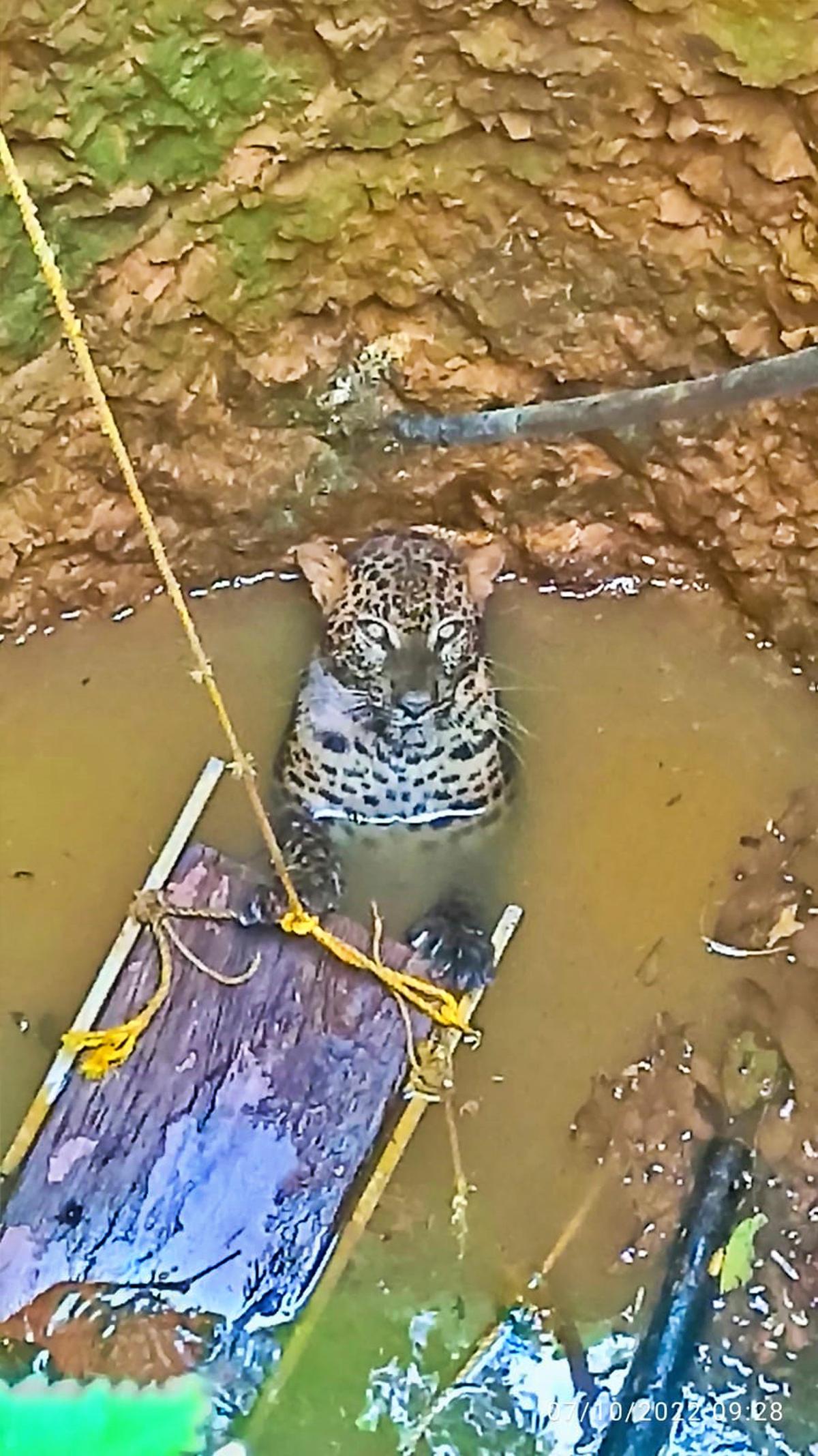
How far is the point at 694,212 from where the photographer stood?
264 cm

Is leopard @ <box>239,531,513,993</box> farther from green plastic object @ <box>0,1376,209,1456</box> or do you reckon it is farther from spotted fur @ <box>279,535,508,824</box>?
green plastic object @ <box>0,1376,209,1456</box>

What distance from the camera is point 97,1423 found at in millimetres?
1897

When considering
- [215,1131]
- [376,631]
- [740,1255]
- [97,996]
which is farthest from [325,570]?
[740,1255]

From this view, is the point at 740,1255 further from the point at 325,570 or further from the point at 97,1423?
the point at 325,570

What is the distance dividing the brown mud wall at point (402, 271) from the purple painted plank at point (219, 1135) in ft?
2.65

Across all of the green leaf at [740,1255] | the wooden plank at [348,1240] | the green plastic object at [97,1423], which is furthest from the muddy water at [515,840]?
the green plastic object at [97,1423]

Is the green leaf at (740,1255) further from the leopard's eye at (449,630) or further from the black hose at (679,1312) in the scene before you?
the leopard's eye at (449,630)

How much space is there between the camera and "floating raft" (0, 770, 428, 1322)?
248cm

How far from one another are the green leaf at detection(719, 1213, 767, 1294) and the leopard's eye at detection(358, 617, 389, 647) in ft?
3.41

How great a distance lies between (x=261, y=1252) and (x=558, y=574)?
1.31 metres

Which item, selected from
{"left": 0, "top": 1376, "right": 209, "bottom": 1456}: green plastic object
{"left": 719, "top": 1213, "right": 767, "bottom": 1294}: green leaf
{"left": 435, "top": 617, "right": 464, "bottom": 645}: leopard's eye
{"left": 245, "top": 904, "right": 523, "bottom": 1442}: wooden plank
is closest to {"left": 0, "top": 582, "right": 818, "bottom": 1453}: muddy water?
{"left": 245, "top": 904, "right": 523, "bottom": 1442}: wooden plank

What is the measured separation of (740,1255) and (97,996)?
105 cm

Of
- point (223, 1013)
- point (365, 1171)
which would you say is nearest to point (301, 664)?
point (223, 1013)

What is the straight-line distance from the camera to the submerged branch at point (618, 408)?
2.04 metres
